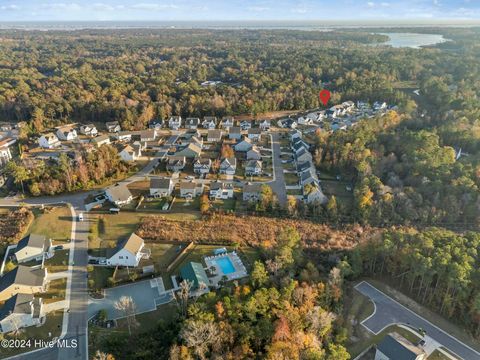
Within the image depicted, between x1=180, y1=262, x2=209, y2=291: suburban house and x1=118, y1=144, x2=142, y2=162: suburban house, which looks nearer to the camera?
x1=180, y1=262, x2=209, y2=291: suburban house

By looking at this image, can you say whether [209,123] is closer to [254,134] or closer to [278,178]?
[254,134]

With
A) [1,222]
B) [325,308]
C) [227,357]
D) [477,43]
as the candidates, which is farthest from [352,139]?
[477,43]

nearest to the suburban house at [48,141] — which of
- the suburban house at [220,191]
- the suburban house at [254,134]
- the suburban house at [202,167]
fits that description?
the suburban house at [202,167]

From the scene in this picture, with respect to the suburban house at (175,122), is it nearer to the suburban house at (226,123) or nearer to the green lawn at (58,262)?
the suburban house at (226,123)

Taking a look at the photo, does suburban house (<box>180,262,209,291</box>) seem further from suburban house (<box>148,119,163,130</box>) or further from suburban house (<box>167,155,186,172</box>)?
suburban house (<box>148,119,163,130</box>)

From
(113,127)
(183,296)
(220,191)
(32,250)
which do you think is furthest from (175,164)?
(183,296)

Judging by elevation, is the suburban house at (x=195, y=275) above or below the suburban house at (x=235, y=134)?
below

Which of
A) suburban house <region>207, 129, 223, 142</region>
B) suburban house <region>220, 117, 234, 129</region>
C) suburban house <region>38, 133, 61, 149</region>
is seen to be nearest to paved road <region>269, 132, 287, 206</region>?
suburban house <region>207, 129, 223, 142</region>
